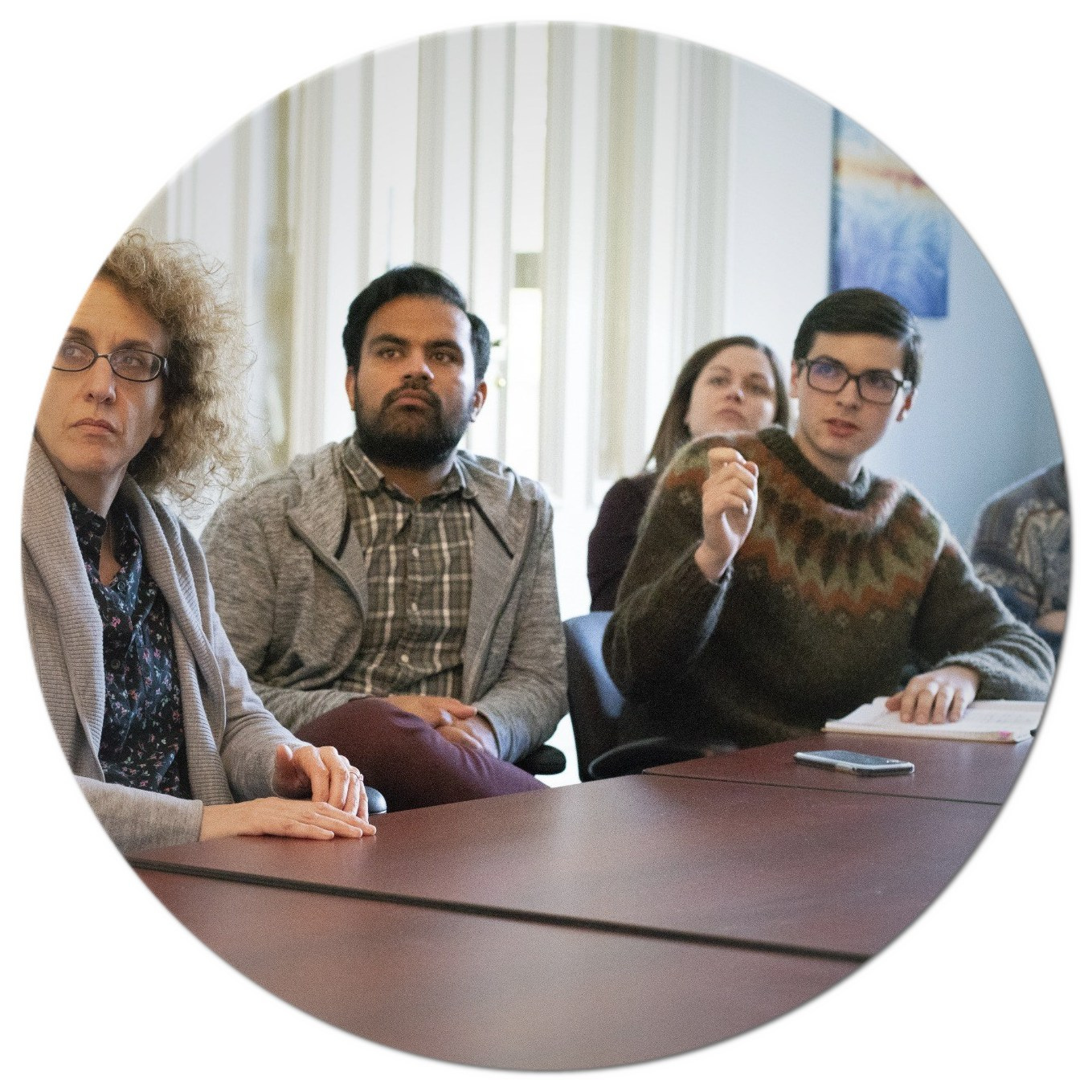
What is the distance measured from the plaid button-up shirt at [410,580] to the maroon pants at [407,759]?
52 mm

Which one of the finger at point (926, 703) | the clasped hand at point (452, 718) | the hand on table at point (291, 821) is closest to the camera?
the hand on table at point (291, 821)

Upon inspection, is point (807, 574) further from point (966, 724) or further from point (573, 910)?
point (573, 910)

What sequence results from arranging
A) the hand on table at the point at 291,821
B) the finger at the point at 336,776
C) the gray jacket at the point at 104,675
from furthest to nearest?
the gray jacket at the point at 104,675 → the finger at the point at 336,776 → the hand on table at the point at 291,821

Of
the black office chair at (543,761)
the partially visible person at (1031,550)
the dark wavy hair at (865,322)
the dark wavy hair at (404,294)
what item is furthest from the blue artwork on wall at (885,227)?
the black office chair at (543,761)

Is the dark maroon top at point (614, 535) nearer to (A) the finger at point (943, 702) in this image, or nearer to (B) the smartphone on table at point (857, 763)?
(B) the smartphone on table at point (857, 763)

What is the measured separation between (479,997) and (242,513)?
800 mm

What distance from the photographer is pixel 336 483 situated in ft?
5.17

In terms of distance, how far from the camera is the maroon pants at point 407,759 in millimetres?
1470

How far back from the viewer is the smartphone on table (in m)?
1.51

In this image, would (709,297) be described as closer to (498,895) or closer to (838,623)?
(838,623)

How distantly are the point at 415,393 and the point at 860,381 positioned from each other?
52 centimetres

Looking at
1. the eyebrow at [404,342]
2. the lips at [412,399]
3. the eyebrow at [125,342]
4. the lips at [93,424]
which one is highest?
the eyebrow at [404,342]

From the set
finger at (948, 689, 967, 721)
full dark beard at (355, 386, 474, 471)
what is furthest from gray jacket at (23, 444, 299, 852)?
Answer: finger at (948, 689, 967, 721)

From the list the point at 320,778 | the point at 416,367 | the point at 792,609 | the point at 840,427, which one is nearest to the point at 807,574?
the point at 792,609
